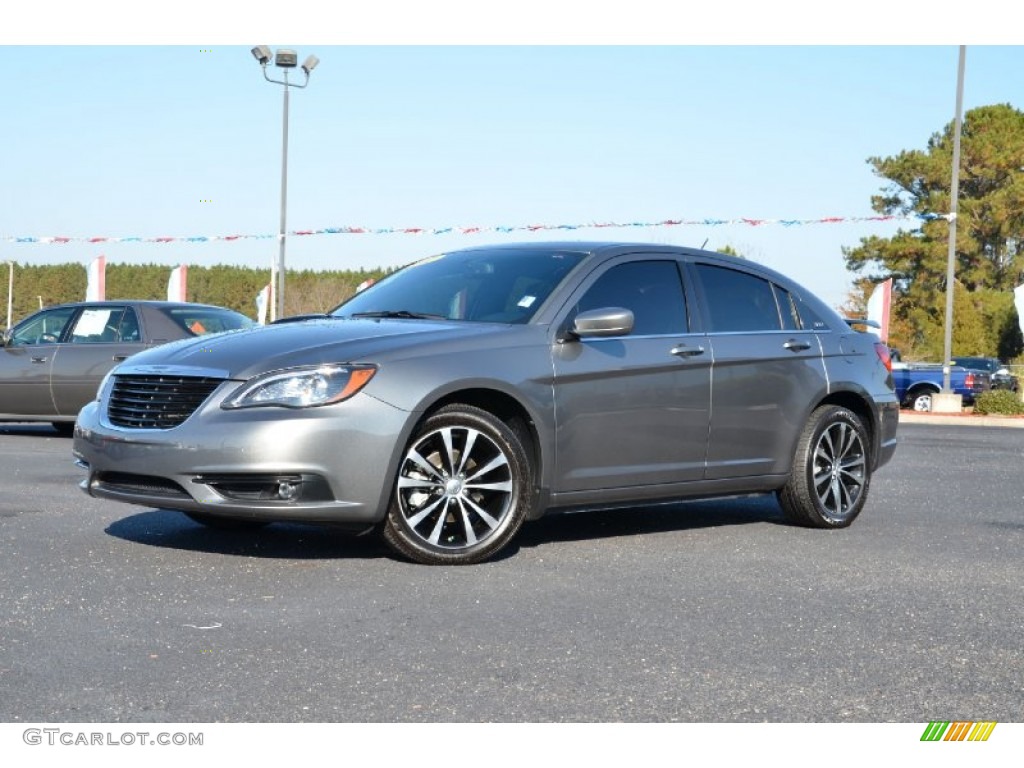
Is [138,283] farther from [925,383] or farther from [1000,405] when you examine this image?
[1000,405]

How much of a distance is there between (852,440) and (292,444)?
387 centimetres

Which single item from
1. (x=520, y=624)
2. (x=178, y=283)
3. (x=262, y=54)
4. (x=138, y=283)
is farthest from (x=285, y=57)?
(x=138, y=283)

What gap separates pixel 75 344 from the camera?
1569cm

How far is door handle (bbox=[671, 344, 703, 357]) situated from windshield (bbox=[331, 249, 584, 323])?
717mm

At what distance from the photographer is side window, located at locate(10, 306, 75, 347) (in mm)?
15859

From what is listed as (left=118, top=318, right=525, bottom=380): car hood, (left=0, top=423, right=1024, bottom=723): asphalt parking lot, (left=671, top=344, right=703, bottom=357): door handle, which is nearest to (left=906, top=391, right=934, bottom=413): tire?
(left=0, top=423, right=1024, bottom=723): asphalt parking lot

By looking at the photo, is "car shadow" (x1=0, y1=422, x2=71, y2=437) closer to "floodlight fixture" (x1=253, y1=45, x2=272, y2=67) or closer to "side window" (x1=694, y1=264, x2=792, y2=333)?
"side window" (x1=694, y1=264, x2=792, y2=333)

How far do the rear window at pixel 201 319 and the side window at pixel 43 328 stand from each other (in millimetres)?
1118

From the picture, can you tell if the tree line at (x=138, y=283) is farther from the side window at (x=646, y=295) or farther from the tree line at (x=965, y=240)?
the side window at (x=646, y=295)

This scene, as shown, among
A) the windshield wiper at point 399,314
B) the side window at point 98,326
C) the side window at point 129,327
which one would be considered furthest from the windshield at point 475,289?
the side window at point 98,326

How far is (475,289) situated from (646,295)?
0.95m

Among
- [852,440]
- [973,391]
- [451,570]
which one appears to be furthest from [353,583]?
[973,391]
